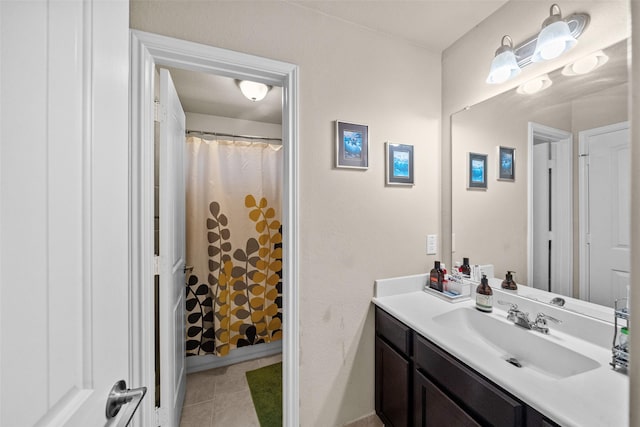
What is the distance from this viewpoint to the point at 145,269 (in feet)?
3.59

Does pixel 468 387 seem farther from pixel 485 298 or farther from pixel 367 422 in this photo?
pixel 367 422

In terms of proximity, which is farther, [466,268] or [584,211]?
[466,268]

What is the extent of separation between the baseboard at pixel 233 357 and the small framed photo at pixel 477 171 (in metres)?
2.17

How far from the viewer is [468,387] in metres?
0.93

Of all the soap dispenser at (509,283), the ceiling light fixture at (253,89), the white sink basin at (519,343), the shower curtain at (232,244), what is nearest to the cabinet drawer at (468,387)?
the white sink basin at (519,343)

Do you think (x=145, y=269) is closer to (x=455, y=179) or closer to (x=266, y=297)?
(x=266, y=297)

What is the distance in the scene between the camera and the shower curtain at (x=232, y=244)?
2.17 meters

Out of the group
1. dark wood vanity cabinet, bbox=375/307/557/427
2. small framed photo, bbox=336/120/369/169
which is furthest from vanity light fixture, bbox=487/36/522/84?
dark wood vanity cabinet, bbox=375/307/557/427

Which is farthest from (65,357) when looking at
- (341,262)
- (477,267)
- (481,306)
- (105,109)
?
(477,267)

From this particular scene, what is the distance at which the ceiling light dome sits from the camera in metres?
1.08

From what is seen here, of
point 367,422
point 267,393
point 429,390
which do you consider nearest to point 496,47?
point 429,390

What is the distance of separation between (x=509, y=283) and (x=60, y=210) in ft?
5.93

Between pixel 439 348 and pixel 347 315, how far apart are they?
0.55 m

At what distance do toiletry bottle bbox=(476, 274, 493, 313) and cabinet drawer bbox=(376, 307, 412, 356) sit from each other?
1.46 feet
